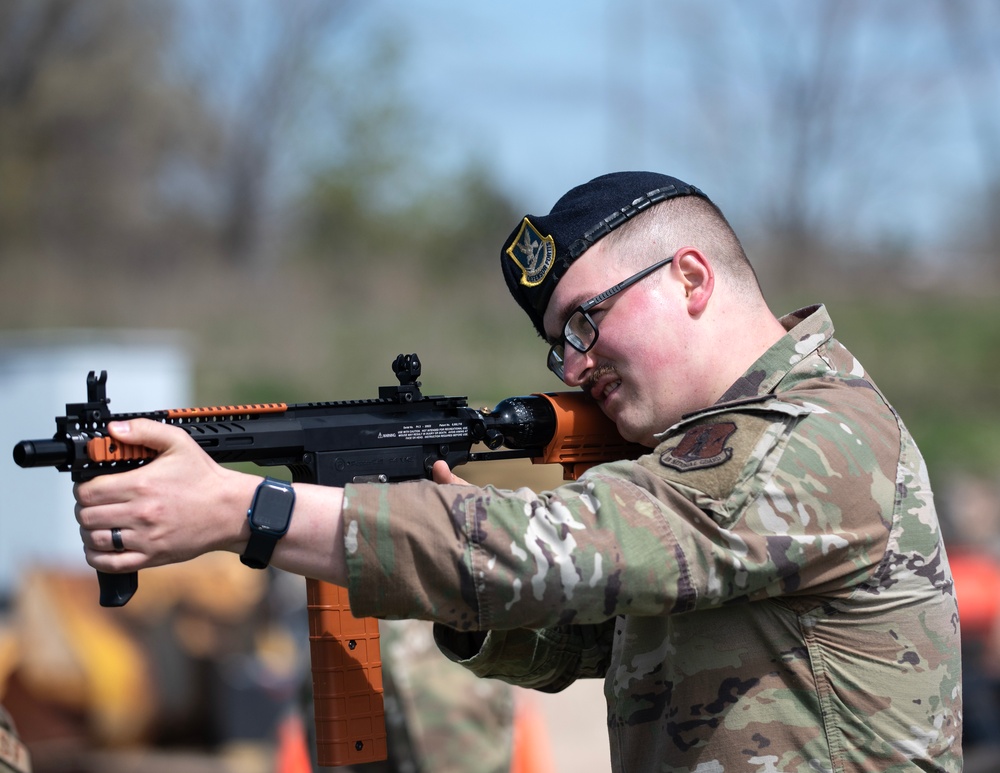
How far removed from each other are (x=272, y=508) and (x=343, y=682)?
41.5 inches

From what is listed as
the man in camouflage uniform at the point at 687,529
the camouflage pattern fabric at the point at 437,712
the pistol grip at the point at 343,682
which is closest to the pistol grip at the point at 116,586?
the man in camouflage uniform at the point at 687,529

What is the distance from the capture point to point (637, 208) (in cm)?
259

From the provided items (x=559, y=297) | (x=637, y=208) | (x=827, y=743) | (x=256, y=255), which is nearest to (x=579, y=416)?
(x=559, y=297)

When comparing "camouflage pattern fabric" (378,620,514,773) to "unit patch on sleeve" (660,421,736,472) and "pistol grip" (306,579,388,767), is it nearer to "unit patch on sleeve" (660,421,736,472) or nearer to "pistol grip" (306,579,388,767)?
"pistol grip" (306,579,388,767)

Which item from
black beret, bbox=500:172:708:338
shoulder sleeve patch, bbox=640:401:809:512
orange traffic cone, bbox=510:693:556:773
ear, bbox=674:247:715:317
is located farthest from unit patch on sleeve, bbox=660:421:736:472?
orange traffic cone, bbox=510:693:556:773

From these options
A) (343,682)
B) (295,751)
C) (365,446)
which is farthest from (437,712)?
(365,446)

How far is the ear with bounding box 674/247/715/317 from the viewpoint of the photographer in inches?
98.5

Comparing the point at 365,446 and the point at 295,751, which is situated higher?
the point at 365,446

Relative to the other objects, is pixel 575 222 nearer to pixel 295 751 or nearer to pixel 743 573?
pixel 743 573

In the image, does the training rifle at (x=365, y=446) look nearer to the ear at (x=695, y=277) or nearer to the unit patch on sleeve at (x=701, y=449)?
the ear at (x=695, y=277)

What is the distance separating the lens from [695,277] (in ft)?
8.30

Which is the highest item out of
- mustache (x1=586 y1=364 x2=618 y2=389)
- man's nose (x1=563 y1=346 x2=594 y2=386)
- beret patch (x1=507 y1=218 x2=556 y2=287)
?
beret patch (x1=507 y1=218 x2=556 y2=287)

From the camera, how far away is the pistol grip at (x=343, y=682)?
283cm

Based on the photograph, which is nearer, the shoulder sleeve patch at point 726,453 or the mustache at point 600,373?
the shoulder sleeve patch at point 726,453
